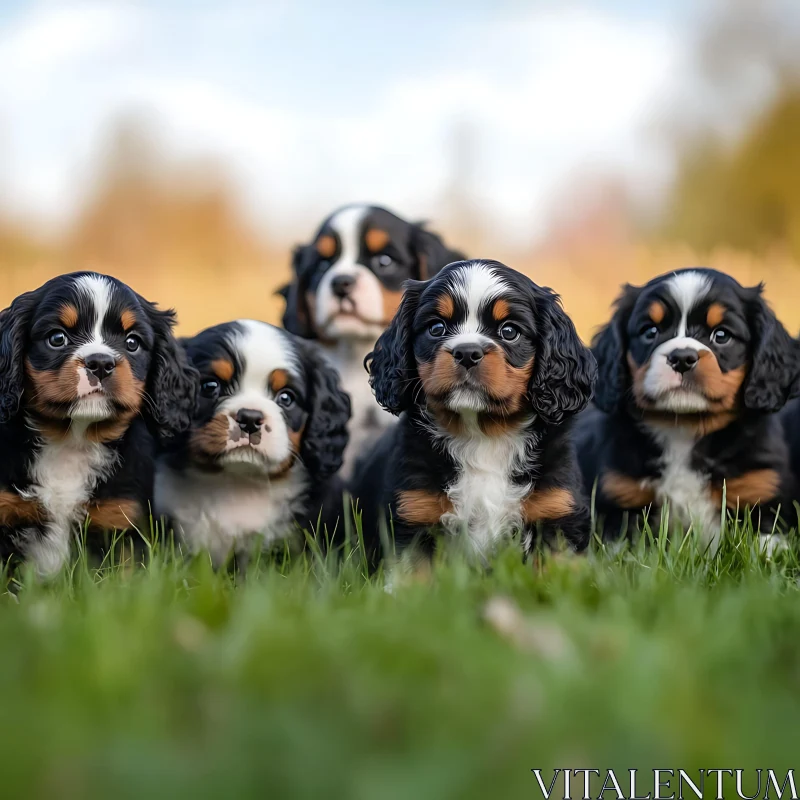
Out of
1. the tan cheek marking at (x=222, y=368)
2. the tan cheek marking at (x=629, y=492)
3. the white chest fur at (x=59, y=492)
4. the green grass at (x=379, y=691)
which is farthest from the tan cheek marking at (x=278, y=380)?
the green grass at (x=379, y=691)

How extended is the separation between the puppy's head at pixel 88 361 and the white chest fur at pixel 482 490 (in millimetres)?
1066

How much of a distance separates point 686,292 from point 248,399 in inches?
72.1

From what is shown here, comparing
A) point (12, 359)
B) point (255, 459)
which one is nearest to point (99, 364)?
point (12, 359)

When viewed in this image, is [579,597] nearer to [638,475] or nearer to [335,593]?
[335,593]

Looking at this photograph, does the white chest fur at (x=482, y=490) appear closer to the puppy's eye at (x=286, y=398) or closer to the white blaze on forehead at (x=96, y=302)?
the puppy's eye at (x=286, y=398)

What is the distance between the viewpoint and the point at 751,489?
13.9 feet

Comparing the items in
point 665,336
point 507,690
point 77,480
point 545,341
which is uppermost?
point 665,336

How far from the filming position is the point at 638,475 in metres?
4.40

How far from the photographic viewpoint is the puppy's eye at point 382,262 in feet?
18.0

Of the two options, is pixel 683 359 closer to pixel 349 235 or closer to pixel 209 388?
pixel 209 388

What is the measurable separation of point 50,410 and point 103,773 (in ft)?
7.97

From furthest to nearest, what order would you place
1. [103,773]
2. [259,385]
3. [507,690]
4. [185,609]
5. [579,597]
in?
[259,385]
[579,597]
[185,609]
[507,690]
[103,773]

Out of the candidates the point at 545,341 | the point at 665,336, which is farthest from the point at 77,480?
the point at 665,336

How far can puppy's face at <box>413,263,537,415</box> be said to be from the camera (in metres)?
3.51
